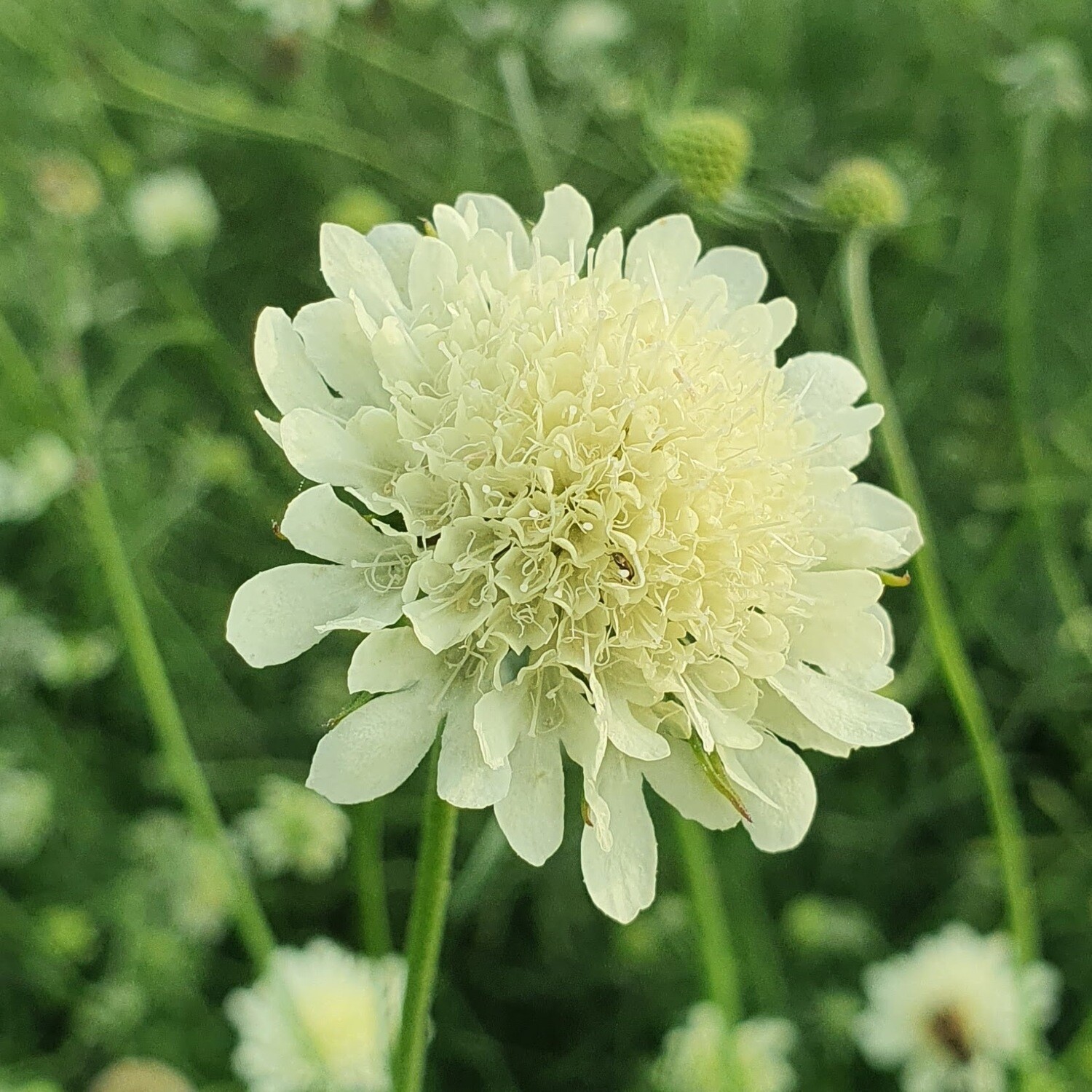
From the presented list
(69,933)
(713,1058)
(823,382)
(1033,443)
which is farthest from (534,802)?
(1033,443)

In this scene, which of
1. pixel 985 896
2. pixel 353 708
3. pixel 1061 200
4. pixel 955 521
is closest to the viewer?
pixel 353 708

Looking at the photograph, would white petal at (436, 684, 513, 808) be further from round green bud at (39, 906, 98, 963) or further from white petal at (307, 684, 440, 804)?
round green bud at (39, 906, 98, 963)

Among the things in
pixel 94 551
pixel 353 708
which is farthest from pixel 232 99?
pixel 353 708

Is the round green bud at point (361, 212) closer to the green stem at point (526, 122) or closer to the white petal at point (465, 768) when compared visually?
the green stem at point (526, 122)

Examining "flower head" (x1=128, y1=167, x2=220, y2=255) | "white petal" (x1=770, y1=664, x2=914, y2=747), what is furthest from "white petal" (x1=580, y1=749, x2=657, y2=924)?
"flower head" (x1=128, y1=167, x2=220, y2=255)

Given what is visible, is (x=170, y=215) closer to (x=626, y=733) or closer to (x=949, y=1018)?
(x=626, y=733)

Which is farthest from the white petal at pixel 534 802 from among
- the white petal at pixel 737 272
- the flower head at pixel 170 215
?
the flower head at pixel 170 215

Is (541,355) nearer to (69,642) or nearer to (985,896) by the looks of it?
(69,642)
